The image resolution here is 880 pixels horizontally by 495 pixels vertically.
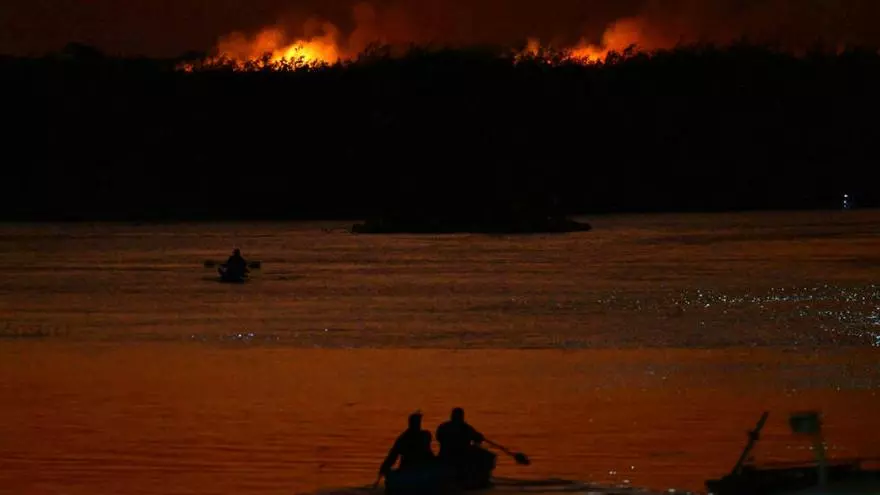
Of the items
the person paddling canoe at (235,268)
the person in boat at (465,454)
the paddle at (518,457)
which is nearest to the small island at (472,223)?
the person paddling canoe at (235,268)

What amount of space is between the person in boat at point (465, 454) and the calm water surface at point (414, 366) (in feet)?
5.18

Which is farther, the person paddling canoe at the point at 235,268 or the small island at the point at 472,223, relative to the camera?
the small island at the point at 472,223

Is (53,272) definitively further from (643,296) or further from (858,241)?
(858,241)

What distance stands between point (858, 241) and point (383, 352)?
6127 cm

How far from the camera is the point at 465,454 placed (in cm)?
2178

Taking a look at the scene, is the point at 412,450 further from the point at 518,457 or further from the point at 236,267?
the point at 236,267

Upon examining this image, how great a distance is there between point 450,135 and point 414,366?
105041 mm

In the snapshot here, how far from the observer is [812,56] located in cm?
15012

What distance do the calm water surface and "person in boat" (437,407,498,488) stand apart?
5.18 feet

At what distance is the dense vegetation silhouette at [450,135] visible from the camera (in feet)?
457

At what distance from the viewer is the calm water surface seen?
82.3 feet

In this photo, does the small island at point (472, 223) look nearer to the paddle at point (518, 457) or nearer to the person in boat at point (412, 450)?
the paddle at point (518, 457)

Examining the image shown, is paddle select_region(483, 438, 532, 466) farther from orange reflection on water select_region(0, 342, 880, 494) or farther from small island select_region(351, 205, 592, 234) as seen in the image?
small island select_region(351, 205, 592, 234)

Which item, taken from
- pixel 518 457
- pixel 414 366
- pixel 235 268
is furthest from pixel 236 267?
pixel 518 457
